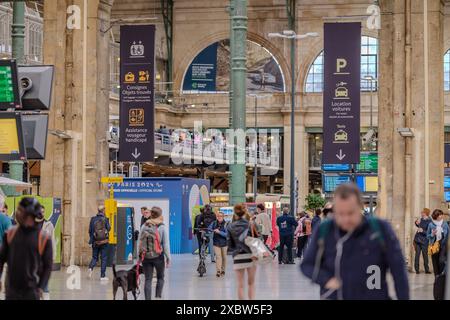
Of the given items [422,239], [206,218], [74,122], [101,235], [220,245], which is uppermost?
[74,122]

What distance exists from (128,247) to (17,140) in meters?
13.7

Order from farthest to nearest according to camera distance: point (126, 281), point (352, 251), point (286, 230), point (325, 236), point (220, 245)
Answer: point (286, 230), point (220, 245), point (126, 281), point (325, 236), point (352, 251)

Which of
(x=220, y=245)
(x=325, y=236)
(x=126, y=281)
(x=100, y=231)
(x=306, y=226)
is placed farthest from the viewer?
(x=306, y=226)

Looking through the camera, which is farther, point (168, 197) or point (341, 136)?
point (168, 197)

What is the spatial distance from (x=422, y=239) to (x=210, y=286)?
20.7 ft

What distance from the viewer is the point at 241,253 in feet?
61.4

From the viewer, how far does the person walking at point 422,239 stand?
27719 millimetres

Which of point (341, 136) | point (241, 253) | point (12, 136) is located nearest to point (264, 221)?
point (341, 136)

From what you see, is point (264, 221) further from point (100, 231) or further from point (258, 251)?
point (258, 251)

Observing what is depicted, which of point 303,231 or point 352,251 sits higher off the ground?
point 352,251

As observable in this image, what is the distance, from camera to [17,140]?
62.2 feet

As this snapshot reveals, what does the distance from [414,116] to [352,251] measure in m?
21.7

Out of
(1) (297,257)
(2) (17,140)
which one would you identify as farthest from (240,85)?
(1) (297,257)

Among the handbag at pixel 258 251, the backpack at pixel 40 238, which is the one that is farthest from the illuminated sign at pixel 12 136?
the backpack at pixel 40 238
